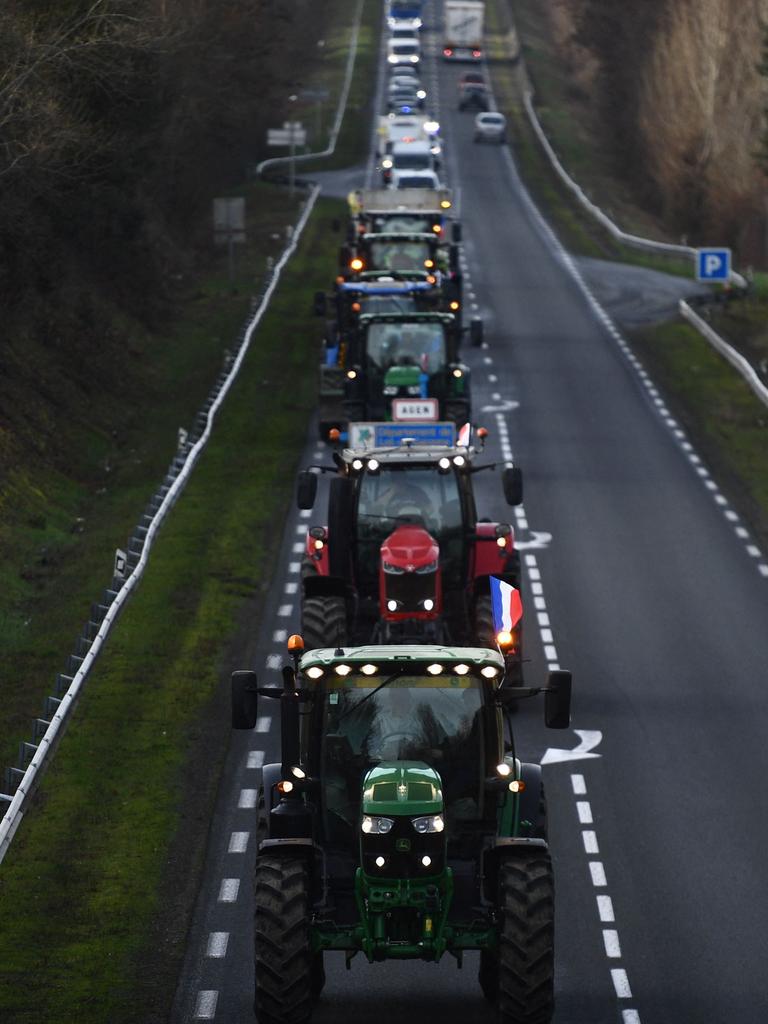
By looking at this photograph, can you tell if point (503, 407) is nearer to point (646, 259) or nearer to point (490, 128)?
point (646, 259)

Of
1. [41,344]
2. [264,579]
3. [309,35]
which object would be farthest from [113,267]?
[309,35]

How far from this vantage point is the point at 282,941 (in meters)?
15.4

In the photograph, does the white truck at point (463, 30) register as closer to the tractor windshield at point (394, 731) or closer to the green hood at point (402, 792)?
the tractor windshield at point (394, 731)

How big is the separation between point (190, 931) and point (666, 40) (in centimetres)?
7859

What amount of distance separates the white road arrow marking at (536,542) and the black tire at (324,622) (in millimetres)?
9310

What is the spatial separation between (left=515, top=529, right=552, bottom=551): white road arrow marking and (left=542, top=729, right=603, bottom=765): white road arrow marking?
9.83m

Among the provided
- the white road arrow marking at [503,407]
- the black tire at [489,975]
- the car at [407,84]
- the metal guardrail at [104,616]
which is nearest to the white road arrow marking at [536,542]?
the metal guardrail at [104,616]

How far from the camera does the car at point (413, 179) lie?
80312mm

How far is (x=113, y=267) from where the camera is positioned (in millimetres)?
56625

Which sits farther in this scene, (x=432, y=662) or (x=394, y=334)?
(x=394, y=334)

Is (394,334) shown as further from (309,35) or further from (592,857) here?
(309,35)

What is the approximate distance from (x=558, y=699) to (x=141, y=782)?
8.41 meters

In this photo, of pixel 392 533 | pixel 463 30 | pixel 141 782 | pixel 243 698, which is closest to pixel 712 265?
pixel 392 533

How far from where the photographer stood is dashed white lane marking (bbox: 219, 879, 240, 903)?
65.5ft
